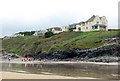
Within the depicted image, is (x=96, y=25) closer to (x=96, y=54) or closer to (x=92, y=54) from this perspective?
(x=92, y=54)

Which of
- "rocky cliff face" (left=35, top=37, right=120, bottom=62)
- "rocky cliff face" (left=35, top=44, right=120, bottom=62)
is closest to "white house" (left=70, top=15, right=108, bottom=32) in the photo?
"rocky cliff face" (left=35, top=37, right=120, bottom=62)

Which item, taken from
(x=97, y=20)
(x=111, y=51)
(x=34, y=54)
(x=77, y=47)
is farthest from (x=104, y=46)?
(x=97, y=20)

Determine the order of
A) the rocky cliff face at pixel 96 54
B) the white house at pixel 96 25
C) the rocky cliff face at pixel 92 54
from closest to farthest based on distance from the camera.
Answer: the rocky cliff face at pixel 96 54 → the rocky cliff face at pixel 92 54 → the white house at pixel 96 25

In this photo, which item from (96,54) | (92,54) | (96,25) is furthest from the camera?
(96,25)

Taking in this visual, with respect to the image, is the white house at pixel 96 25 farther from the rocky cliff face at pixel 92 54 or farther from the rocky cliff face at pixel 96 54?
the rocky cliff face at pixel 92 54

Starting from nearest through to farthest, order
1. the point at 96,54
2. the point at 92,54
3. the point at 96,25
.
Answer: the point at 96,54 → the point at 92,54 → the point at 96,25

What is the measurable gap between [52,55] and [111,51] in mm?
24421

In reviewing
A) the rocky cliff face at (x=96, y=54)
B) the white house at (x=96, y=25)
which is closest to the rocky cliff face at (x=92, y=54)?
the rocky cliff face at (x=96, y=54)

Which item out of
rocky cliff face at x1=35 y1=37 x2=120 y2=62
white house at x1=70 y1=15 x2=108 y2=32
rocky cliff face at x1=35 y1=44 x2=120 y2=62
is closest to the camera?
rocky cliff face at x1=35 y1=37 x2=120 y2=62

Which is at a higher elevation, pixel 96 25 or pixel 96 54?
pixel 96 25

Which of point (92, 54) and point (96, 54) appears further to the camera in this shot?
point (92, 54)

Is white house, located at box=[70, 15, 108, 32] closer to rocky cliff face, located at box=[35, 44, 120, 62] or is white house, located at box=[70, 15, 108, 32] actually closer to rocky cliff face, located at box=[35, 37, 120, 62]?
rocky cliff face, located at box=[35, 37, 120, 62]

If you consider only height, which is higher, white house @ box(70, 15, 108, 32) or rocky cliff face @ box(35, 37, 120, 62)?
white house @ box(70, 15, 108, 32)

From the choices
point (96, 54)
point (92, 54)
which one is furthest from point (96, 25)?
point (96, 54)
